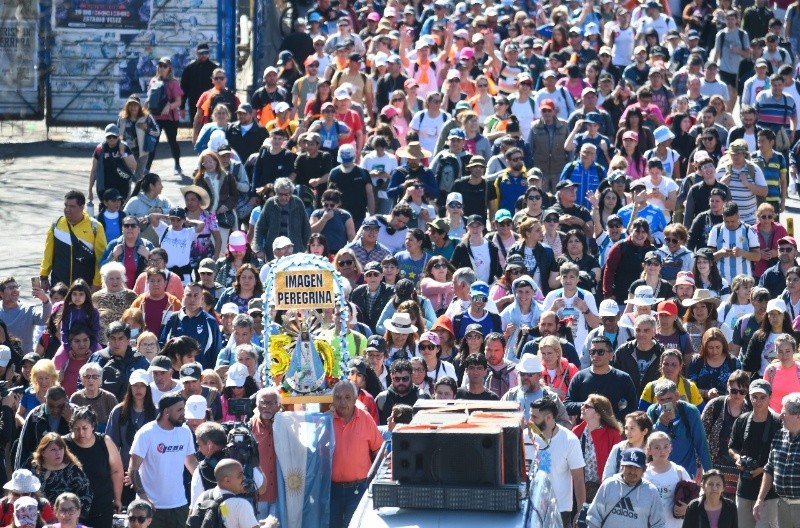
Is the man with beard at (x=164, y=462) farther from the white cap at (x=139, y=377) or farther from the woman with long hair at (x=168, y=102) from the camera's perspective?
the woman with long hair at (x=168, y=102)

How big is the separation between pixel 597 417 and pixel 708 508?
149 cm

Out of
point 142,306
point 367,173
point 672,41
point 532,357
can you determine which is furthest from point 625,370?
point 672,41

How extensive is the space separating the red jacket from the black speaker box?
10.7ft

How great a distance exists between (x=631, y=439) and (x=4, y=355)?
542cm

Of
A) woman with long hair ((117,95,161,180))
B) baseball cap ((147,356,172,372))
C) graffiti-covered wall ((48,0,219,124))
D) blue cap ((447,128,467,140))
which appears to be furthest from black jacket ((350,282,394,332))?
graffiti-covered wall ((48,0,219,124))

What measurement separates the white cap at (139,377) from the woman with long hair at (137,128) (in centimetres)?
912

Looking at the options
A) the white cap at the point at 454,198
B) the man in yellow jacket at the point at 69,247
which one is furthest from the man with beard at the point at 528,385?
the man in yellow jacket at the point at 69,247

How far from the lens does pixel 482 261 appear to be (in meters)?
19.7

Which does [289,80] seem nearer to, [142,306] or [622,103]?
[622,103]

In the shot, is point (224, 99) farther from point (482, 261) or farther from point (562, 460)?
point (562, 460)

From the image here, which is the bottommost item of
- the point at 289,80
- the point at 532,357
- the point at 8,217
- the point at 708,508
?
the point at 708,508

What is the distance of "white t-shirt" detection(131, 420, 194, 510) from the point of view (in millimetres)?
14102

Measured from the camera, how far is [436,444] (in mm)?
11703

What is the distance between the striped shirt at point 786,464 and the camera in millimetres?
14430
